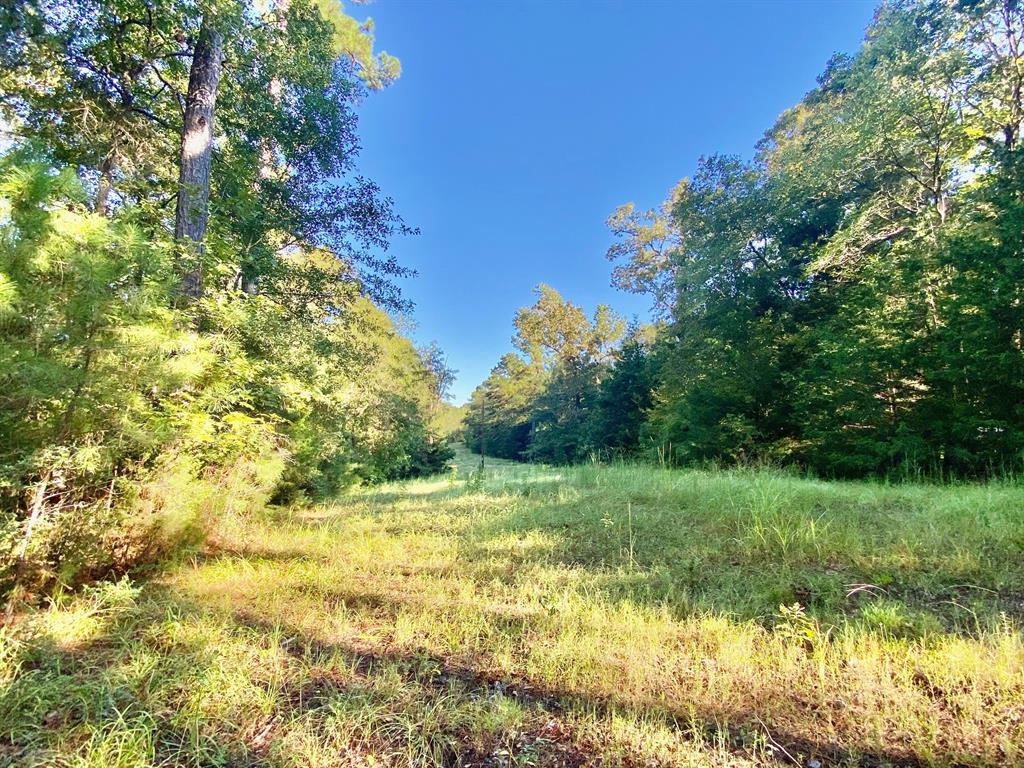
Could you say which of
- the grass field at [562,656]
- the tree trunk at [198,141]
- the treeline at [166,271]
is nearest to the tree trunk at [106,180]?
the treeline at [166,271]

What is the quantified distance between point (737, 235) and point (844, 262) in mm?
2701

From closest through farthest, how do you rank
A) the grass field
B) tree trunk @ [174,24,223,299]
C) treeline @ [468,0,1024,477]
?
1. the grass field
2. tree trunk @ [174,24,223,299]
3. treeline @ [468,0,1024,477]

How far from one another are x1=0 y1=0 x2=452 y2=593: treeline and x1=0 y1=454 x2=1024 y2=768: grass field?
686 millimetres

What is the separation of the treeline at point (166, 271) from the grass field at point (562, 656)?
0.69 meters

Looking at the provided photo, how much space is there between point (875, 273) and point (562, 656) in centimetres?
1042

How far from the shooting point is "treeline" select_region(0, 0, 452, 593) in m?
2.28

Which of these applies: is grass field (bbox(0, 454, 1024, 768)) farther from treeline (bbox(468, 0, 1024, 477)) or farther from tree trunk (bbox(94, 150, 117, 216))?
tree trunk (bbox(94, 150, 117, 216))

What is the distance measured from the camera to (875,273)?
8352 mm

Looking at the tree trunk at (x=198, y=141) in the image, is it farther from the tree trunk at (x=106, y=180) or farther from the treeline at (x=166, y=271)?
the tree trunk at (x=106, y=180)

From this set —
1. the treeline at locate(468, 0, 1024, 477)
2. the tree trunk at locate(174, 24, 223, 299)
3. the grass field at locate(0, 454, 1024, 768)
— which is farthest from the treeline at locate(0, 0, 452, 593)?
the treeline at locate(468, 0, 1024, 477)

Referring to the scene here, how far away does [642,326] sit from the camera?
24938 millimetres

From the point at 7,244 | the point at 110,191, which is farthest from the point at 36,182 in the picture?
the point at 110,191

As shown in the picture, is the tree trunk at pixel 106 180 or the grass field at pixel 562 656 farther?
the tree trunk at pixel 106 180

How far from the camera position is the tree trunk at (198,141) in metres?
4.50
